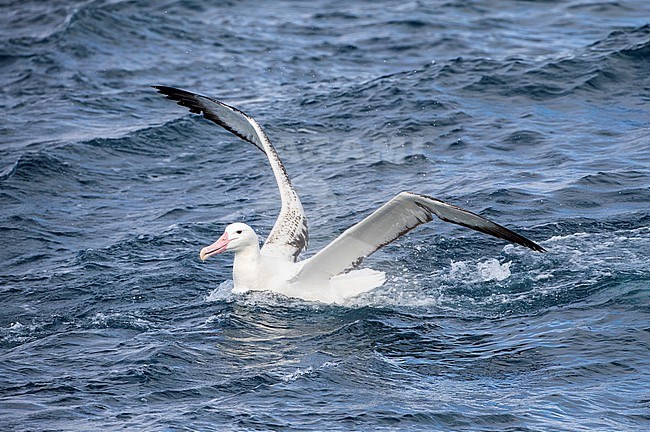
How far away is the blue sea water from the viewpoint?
33.0ft

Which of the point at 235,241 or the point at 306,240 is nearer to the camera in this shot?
the point at 235,241

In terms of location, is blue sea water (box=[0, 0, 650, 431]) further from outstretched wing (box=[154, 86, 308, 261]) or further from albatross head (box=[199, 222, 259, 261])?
outstretched wing (box=[154, 86, 308, 261])

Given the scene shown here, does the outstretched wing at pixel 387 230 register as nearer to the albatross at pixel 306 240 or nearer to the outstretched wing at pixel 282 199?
the albatross at pixel 306 240

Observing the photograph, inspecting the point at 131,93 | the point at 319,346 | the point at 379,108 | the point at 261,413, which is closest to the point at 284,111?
the point at 379,108

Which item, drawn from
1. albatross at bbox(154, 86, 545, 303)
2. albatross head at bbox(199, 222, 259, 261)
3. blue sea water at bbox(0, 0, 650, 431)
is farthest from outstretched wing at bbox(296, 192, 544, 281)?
albatross head at bbox(199, 222, 259, 261)

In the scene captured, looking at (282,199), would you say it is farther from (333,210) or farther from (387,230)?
(387,230)

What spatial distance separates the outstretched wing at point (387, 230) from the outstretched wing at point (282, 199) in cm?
107

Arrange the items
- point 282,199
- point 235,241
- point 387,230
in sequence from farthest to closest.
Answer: point 282,199 < point 235,241 < point 387,230

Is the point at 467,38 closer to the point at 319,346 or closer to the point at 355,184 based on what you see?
the point at 355,184

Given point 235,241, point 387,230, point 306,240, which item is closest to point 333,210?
point 306,240

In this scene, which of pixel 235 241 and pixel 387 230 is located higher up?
pixel 387 230

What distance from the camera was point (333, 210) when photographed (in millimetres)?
15680

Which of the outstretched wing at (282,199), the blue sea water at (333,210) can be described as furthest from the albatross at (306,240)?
the blue sea water at (333,210)

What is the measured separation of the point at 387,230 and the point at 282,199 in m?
2.20
